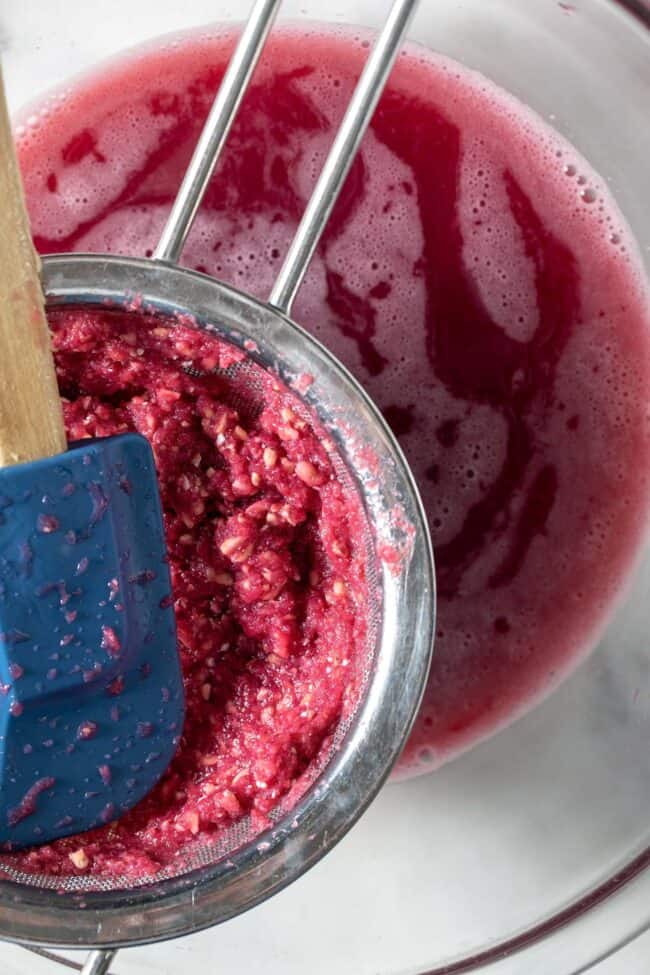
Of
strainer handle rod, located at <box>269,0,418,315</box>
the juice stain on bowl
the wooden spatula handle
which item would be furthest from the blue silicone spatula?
the juice stain on bowl

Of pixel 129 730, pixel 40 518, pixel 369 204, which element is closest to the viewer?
pixel 40 518

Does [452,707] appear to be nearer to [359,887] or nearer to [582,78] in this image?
[359,887]

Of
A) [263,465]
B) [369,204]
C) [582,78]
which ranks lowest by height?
[263,465]

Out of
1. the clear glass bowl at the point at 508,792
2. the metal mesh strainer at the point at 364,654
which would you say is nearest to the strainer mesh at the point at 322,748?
the metal mesh strainer at the point at 364,654

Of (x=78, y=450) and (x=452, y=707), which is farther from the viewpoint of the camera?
(x=452, y=707)

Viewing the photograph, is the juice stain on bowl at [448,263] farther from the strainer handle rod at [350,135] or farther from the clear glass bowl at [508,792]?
the strainer handle rod at [350,135]

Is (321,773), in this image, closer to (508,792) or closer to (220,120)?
(508,792)

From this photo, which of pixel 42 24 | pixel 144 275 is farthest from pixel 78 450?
pixel 42 24

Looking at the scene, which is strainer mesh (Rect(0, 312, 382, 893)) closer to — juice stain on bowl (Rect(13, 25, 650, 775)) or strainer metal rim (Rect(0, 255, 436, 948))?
strainer metal rim (Rect(0, 255, 436, 948))
